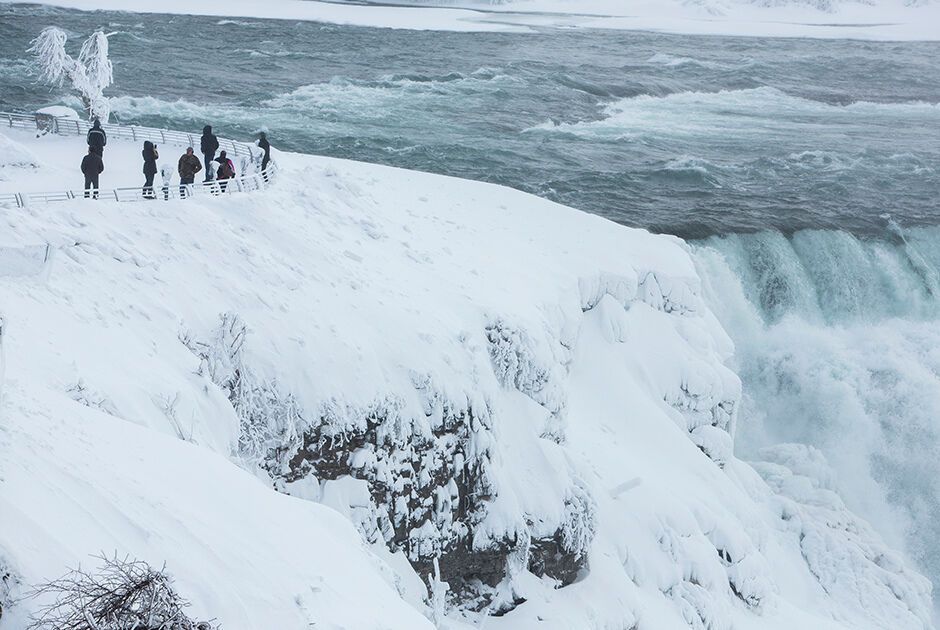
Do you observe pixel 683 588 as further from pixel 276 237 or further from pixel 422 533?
pixel 276 237

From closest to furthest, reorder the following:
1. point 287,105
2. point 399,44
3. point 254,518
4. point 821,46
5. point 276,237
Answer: point 254,518 → point 276,237 → point 287,105 → point 399,44 → point 821,46

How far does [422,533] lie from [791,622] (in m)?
8.86

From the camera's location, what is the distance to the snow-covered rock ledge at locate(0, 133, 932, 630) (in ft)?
27.7

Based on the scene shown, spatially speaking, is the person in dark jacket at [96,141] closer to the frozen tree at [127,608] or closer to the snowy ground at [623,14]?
the frozen tree at [127,608]

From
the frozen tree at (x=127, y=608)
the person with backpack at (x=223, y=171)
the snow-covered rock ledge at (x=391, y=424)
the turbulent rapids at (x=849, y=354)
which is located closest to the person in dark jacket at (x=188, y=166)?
the person with backpack at (x=223, y=171)

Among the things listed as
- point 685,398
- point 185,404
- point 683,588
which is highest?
point 185,404

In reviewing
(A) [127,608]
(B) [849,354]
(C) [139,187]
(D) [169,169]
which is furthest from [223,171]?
(B) [849,354]

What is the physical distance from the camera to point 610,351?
69.4ft

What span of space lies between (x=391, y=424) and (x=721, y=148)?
102 feet

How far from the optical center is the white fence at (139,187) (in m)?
15.1

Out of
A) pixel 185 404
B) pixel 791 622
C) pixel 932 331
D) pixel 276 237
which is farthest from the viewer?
pixel 932 331

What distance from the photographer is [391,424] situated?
1374cm

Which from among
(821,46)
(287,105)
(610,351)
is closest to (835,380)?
(610,351)

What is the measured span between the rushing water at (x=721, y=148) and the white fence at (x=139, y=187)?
39.0 ft
